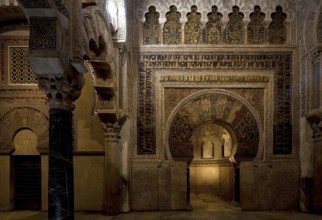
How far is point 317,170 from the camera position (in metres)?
8.42

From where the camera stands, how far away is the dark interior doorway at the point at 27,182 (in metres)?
9.09

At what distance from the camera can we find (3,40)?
29.9ft

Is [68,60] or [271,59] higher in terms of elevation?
[271,59]

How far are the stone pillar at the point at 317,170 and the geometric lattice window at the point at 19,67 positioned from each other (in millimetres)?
7416

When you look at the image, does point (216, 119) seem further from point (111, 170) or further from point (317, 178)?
point (111, 170)

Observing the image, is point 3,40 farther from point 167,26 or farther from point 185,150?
point 185,150

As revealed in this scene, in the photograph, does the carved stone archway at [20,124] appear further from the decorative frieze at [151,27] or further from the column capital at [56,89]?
the column capital at [56,89]

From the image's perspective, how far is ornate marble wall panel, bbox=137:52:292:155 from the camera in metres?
9.08

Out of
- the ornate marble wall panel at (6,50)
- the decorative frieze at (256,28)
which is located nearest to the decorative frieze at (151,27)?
the decorative frieze at (256,28)

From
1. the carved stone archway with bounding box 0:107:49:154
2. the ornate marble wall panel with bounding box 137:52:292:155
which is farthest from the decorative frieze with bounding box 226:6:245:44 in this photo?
the carved stone archway with bounding box 0:107:49:154

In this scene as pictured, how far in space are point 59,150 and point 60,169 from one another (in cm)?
23

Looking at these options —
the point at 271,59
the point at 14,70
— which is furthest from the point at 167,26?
the point at 14,70

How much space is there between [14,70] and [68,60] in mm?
5528

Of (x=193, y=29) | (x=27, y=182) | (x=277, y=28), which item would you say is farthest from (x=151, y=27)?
(x=27, y=182)
